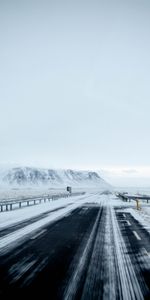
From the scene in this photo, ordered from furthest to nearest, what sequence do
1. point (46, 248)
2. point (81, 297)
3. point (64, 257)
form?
point (46, 248), point (64, 257), point (81, 297)

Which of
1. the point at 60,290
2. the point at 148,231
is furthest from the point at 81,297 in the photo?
the point at 148,231

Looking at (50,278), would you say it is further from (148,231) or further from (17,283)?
(148,231)

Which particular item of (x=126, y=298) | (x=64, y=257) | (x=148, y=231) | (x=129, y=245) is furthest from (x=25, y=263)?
(x=148, y=231)

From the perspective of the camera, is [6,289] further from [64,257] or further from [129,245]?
[129,245]

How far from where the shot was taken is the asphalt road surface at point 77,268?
14.9 feet

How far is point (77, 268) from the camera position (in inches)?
230

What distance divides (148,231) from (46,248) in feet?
17.9

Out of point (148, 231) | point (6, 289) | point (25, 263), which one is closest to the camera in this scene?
point (6, 289)

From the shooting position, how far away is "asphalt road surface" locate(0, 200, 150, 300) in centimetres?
455

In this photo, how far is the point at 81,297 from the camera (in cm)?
433

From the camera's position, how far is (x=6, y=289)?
461cm

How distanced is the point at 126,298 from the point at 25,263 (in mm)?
2922

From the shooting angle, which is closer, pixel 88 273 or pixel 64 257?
pixel 88 273

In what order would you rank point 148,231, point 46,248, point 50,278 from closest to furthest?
1. point 50,278
2. point 46,248
3. point 148,231
